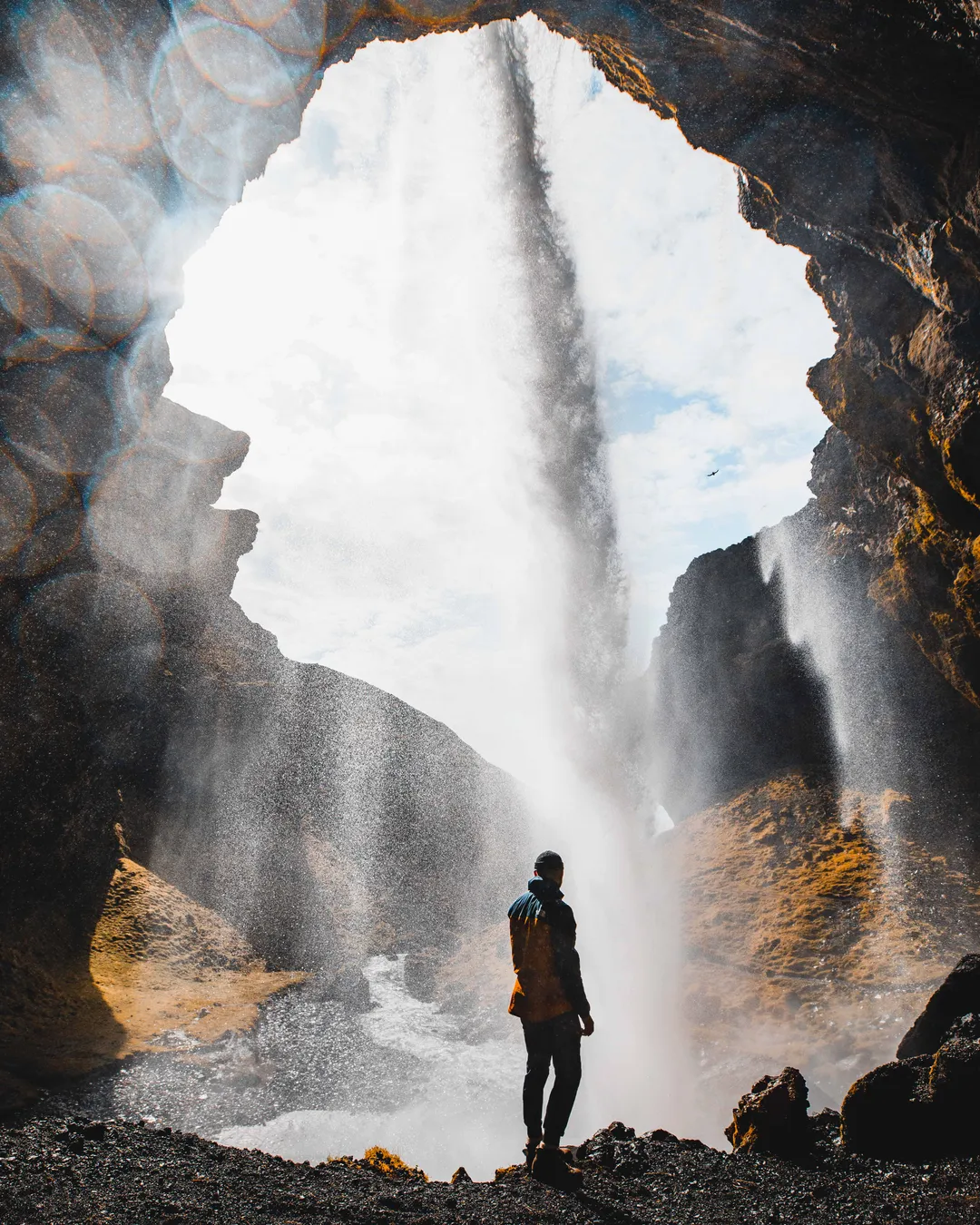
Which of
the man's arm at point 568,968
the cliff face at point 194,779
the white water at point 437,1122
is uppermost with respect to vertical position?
the cliff face at point 194,779

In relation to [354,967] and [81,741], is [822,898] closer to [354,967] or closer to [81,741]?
[354,967]

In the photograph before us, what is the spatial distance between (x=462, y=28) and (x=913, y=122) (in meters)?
9.53

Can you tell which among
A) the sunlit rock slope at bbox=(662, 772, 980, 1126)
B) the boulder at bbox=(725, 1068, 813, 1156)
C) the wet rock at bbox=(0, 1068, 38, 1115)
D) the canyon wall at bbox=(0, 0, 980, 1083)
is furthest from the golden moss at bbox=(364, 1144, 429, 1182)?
the canyon wall at bbox=(0, 0, 980, 1083)

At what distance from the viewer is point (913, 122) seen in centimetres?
812

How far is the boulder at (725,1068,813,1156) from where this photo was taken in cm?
471

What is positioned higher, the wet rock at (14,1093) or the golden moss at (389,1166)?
the wet rock at (14,1093)

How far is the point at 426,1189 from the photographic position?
4434mm

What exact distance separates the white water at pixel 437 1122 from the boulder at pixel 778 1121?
16.2ft

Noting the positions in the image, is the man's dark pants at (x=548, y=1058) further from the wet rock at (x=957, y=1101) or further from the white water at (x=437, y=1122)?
the white water at (x=437, y=1122)

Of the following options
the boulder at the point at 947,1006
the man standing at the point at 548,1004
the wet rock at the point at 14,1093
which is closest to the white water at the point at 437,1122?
the wet rock at the point at 14,1093

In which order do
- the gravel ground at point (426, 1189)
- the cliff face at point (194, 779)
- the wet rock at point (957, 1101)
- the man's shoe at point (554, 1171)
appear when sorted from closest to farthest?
the gravel ground at point (426, 1189)
the wet rock at point (957, 1101)
the man's shoe at point (554, 1171)
the cliff face at point (194, 779)

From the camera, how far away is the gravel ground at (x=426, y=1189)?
354 cm

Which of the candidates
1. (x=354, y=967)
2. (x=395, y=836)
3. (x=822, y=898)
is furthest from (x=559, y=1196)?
(x=395, y=836)

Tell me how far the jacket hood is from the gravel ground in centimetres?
179
